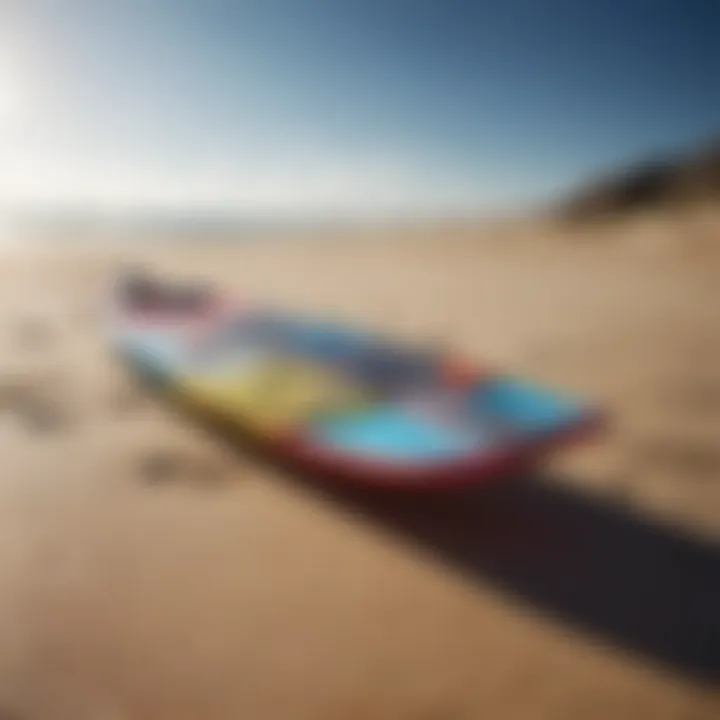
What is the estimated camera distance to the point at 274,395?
1.11 m

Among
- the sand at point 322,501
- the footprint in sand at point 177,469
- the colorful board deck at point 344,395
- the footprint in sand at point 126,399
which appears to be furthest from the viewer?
the footprint in sand at point 126,399

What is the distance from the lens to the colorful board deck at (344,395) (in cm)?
94

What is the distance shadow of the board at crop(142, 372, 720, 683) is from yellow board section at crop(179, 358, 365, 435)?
0.04 metres

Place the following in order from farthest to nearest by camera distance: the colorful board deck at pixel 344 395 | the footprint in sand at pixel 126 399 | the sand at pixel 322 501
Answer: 1. the footprint in sand at pixel 126 399
2. the colorful board deck at pixel 344 395
3. the sand at pixel 322 501

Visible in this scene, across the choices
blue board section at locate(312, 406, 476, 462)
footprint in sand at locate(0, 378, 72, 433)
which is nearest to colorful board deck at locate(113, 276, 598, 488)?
blue board section at locate(312, 406, 476, 462)

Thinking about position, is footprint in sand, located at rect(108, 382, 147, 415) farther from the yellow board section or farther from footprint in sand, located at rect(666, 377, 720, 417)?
footprint in sand, located at rect(666, 377, 720, 417)

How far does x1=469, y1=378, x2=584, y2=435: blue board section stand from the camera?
3.15 feet

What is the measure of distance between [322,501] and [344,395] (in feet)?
0.49

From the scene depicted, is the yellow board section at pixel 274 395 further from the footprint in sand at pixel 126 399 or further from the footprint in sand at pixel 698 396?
the footprint in sand at pixel 698 396

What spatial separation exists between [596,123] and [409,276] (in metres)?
0.32

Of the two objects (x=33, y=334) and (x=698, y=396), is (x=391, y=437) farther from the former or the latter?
(x=33, y=334)

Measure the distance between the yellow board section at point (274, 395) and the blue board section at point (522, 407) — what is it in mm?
148

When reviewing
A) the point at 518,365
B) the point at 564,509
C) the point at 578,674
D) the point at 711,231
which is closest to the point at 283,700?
the point at 578,674

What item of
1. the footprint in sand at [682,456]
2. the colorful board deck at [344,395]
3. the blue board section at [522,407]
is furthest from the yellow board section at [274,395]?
the footprint in sand at [682,456]
